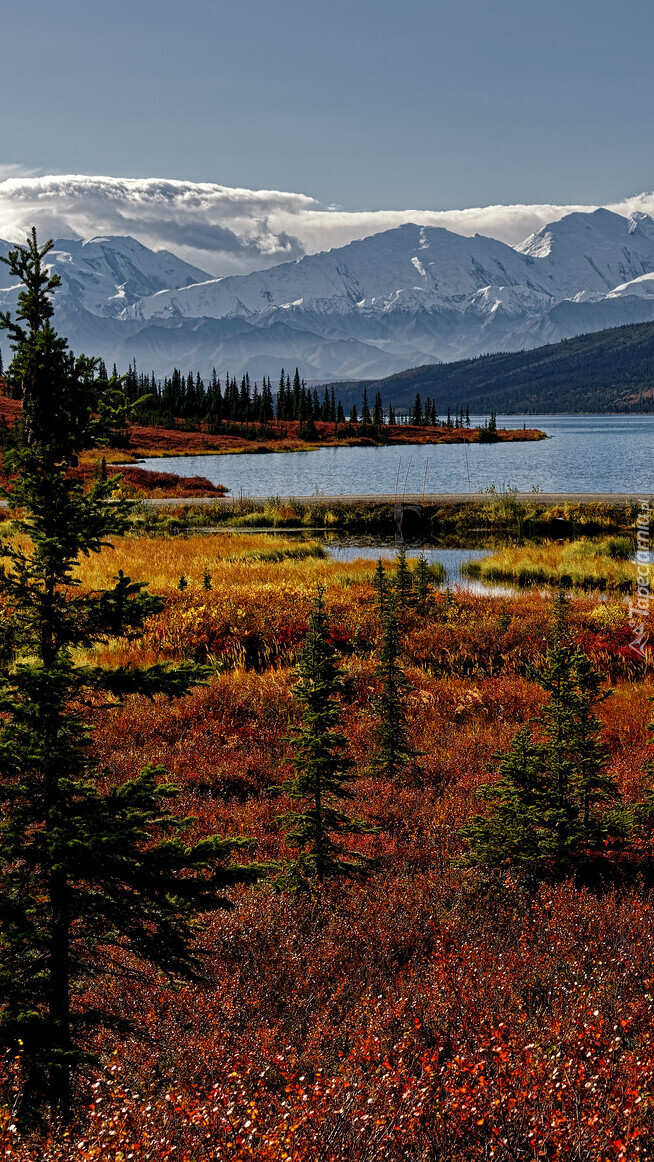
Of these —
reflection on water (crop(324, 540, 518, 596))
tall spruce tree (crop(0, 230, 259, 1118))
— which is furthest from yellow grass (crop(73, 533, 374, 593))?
tall spruce tree (crop(0, 230, 259, 1118))

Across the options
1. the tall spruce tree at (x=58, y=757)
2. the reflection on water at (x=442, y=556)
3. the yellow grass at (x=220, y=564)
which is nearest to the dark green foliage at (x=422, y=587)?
the yellow grass at (x=220, y=564)

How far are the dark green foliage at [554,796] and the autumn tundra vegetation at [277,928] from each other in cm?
3

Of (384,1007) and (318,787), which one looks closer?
(384,1007)

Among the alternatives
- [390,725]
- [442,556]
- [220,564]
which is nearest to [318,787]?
[390,725]

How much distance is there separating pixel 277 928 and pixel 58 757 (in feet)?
10.6

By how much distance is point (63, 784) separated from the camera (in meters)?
3.82

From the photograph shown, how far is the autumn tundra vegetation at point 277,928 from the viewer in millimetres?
3711

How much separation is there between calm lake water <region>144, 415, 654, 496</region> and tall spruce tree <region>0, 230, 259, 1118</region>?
136ft

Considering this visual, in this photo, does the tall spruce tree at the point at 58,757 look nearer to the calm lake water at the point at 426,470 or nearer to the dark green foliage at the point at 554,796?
the dark green foliage at the point at 554,796

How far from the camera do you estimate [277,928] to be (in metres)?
6.18

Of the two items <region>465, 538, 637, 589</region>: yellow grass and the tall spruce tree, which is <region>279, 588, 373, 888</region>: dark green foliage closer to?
the tall spruce tree

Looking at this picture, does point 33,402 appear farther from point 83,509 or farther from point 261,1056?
point 261,1056

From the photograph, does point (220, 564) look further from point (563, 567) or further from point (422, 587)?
point (563, 567)

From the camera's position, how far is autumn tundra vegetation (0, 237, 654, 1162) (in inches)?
146
